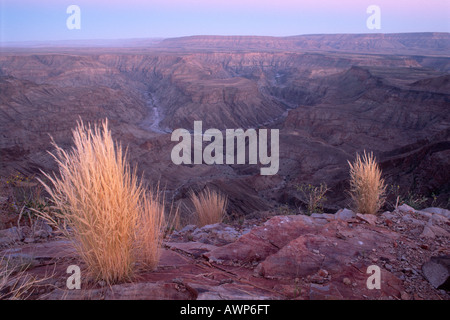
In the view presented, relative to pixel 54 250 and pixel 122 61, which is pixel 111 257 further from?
pixel 122 61

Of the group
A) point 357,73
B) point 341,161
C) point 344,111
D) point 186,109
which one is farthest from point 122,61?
point 341,161

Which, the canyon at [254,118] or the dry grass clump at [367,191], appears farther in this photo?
the canyon at [254,118]

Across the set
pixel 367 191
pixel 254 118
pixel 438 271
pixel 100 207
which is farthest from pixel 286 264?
pixel 254 118

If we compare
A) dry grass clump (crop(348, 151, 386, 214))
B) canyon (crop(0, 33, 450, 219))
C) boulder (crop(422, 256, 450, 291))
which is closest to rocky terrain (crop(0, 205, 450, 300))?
boulder (crop(422, 256, 450, 291))

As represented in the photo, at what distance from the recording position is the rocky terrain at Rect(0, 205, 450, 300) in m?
2.20

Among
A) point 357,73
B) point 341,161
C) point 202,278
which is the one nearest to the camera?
point 202,278

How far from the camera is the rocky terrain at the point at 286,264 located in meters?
2.20

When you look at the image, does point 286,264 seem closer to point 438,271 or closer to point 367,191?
point 438,271

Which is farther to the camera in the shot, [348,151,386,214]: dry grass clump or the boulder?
[348,151,386,214]: dry grass clump

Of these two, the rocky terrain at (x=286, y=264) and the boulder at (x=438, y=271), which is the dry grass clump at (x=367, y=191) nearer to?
the rocky terrain at (x=286, y=264)

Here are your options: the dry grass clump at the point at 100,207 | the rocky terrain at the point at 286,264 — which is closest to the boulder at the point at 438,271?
the rocky terrain at the point at 286,264

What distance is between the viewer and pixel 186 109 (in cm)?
5856

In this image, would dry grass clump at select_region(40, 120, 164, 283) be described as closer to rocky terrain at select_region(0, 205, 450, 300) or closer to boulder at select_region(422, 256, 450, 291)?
rocky terrain at select_region(0, 205, 450, 300)
